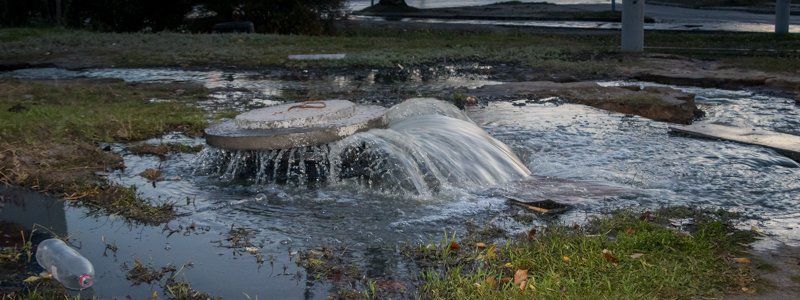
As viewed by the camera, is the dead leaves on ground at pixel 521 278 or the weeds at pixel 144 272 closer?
the dead leaves on ground at pixel 521 278

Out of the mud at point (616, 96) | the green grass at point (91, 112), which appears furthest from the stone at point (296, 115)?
the mud at point (616, 96)

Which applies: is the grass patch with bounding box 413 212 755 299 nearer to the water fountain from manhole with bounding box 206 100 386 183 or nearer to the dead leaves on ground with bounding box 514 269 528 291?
the dead leaves on ground with bounding box 514 269 528 291

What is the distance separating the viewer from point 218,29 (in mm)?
19250

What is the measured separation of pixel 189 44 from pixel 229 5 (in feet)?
15.3

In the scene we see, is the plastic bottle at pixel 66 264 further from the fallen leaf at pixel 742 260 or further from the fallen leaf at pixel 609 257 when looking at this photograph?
the fallen leaf at pixel 742 260

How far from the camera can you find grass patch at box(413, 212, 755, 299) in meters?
4.06

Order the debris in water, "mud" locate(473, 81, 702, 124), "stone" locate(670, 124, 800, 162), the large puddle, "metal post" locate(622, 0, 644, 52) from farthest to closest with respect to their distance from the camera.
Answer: "metal post" locate(622, 0, 644, 52) < "mud" locate(473, 81, 702, 124) < "stone" locate(670, 124, 800, 162) < the debris in water < the large puddle

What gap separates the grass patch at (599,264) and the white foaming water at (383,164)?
4.60 feet

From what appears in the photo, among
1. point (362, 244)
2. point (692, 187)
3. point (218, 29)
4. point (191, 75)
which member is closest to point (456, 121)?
point (692, 187)

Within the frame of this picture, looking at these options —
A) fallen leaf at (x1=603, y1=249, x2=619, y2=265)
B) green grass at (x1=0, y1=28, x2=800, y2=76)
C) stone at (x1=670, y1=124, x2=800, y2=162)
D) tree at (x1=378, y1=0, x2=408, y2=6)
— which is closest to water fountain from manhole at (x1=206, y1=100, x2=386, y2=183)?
fallen leaf at (x1=603, y1=249, x2=619, y2=265)

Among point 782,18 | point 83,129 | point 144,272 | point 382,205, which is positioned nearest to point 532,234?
point 382,205

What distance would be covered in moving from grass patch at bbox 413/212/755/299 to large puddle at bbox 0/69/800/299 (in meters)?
0.26

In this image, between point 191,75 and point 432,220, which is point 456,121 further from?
point 191,75

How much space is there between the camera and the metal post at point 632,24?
14.0 meters
